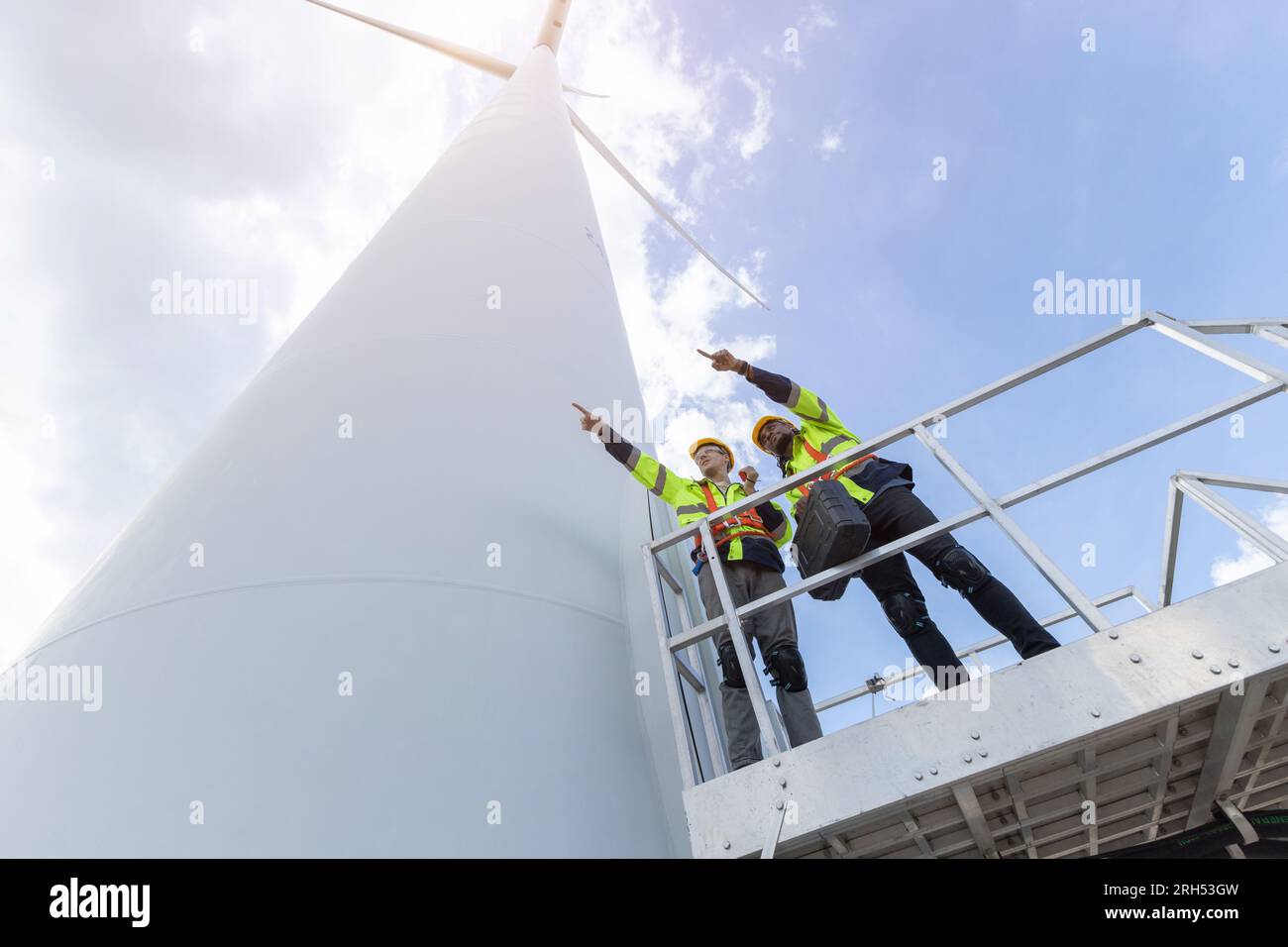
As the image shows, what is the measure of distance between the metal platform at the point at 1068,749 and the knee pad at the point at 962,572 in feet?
2.15

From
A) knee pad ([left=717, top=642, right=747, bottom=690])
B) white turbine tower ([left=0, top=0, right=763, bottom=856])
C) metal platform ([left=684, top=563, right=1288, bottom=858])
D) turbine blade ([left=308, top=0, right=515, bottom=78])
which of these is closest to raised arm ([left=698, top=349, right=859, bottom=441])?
white turbine tower ([left=0, top=0, right=763, bottom=856])

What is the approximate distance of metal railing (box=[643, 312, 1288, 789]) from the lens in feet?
10.8

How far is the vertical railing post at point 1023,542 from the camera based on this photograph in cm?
295

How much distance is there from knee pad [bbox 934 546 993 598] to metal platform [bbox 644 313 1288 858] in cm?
66

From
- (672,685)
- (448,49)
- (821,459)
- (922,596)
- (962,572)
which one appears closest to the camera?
(672,685)

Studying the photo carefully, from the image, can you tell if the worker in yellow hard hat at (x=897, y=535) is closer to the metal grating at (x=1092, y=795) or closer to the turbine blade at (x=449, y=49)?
the metal grating at (x=1092, y=795)

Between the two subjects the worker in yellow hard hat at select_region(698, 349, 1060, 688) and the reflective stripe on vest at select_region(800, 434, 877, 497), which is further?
the reflective stripe on vest at select_region(800, 434, 877, 497)

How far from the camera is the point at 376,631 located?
3506 millimetres

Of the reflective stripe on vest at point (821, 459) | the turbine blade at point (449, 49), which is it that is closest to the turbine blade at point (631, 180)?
the turbine blade at point (449, 49)

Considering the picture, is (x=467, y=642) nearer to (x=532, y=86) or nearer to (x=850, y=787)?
(x=850, y=787)

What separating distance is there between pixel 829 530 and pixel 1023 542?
0.91m

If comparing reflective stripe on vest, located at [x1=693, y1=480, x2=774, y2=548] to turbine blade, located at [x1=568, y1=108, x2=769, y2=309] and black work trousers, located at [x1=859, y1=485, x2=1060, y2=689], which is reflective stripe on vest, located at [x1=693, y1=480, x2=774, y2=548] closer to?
black work trousers, located at [x1=859, y1=485, x2=1060, y2=689]

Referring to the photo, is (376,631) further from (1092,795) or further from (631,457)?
(1092,795)

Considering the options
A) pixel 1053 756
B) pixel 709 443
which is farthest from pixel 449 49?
pixel 1053 756
